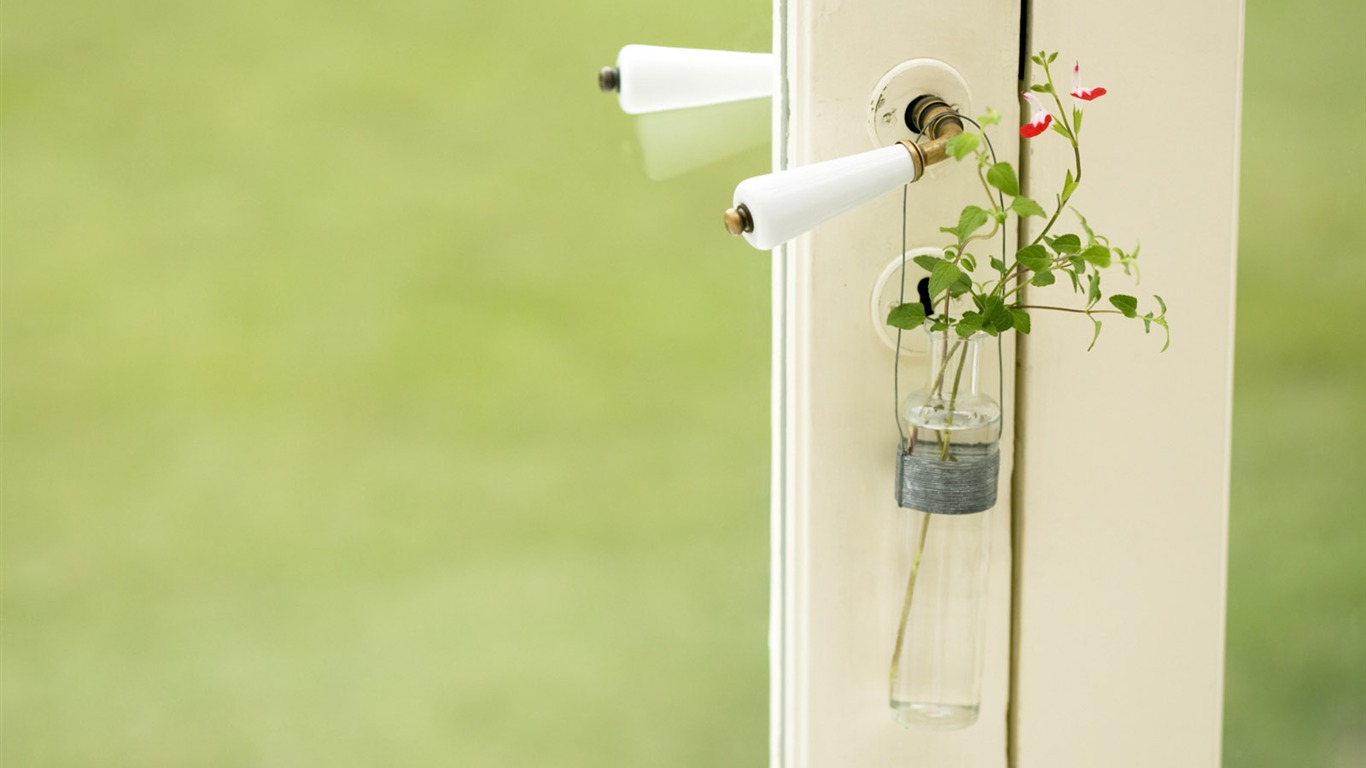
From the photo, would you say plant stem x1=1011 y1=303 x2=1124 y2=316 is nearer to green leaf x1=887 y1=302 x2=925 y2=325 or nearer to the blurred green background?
green leaf x1=887 y1=302 x2=925 y2=325

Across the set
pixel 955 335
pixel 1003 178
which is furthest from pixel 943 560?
pixel 1003 178

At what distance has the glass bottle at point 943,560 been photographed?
758 millimetres

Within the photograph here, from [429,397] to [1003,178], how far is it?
393 millimetres

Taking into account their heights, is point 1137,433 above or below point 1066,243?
below

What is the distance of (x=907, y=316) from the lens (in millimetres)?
742

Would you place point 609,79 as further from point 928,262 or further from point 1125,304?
point 1125,304

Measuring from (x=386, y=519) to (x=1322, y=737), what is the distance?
73 cm

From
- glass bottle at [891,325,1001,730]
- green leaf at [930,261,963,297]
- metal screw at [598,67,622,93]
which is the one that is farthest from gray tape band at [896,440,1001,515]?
metal screw at [598,67,622,93]

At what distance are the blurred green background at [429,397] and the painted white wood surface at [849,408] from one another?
Answer: 0.04m

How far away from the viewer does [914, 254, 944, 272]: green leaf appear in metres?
0.73

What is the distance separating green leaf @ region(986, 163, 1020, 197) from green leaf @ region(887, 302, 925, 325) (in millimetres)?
89

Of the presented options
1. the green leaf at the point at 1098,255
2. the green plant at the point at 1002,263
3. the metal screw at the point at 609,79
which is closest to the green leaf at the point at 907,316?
the green plant at the point at 1002,263

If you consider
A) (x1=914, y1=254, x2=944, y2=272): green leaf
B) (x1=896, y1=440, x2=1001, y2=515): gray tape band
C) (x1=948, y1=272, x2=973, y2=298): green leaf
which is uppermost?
(x1=914, y1=254, x2=944, y2=272): green leaf

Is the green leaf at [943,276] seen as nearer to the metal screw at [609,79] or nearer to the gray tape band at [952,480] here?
the gray tape band at [952,480]
